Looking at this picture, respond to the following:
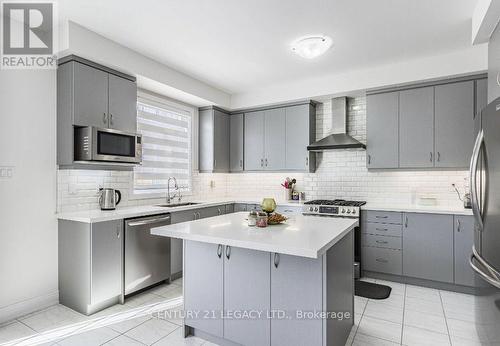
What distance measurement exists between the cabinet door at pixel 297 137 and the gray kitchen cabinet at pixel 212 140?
3.74 ft

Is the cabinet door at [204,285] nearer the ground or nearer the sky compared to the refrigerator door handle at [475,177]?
nearer the ground

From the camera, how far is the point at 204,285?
7.47 ft

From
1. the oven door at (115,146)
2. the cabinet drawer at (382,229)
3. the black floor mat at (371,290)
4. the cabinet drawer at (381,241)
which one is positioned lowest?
the black floor mat at (371,290)

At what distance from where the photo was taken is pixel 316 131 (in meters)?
4.79

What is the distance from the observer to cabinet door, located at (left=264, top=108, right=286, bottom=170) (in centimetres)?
476

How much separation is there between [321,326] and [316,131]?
3442 mm

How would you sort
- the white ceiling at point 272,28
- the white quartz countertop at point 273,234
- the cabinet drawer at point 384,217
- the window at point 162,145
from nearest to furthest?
the white quartz countertop at point 273,234 → the white ceiling at point 272,28 → the cabinet drawer at point 384,217 → the window at point 162,145

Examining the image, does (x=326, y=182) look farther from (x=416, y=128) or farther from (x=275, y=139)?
(x=416, y=128)

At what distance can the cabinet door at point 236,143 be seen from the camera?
17.0 ft

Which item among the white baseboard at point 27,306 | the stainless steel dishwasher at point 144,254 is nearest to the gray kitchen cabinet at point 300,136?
the stainless steel dishwasher at point 144,254

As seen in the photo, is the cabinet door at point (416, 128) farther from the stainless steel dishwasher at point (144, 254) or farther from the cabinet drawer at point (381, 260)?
the stainless steel dishwasher at point (144, 254)

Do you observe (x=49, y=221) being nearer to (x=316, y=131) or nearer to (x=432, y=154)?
(x=316, y=131)

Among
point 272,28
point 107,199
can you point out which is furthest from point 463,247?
point 107,199

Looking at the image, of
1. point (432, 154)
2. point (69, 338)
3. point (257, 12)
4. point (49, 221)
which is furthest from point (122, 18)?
point (432, 154)
